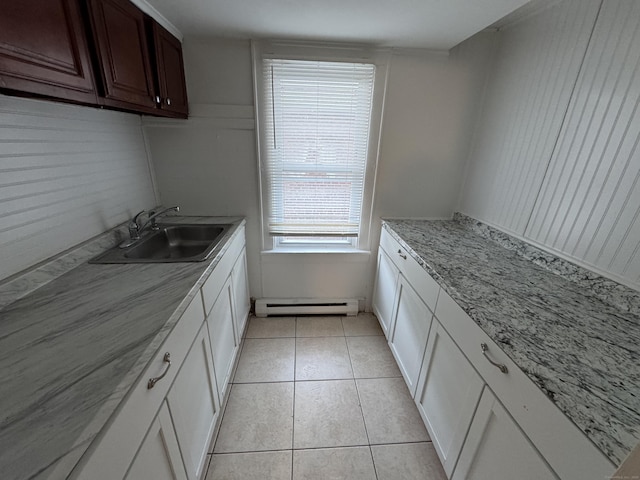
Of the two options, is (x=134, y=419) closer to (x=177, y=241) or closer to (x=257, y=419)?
(x=257, y=419)

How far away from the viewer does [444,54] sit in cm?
183

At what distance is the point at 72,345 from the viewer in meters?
0.76

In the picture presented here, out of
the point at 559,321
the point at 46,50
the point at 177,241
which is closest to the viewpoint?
the point at 46,50

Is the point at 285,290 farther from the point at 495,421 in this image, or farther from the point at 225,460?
the point at 495,421

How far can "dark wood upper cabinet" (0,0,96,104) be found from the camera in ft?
2.33

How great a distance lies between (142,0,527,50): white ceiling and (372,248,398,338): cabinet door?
1.46 m

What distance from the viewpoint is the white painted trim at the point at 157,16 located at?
127 centimetres

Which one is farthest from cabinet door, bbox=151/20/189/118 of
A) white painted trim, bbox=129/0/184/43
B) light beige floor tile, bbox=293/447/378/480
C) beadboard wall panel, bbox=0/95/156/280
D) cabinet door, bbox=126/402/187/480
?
light beige floor tile, bbox=293/447/378/480

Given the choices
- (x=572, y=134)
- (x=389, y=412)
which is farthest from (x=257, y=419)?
(x=572, y=134)

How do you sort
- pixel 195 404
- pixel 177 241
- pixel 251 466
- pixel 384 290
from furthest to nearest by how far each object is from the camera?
pixel 384 290 < pixel 177 241 < pixel 251 466 < pixel 195 404

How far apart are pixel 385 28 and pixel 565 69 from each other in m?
0.97

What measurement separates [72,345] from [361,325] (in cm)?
196

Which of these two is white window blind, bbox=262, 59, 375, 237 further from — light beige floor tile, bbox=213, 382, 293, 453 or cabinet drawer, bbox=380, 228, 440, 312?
light beige floor tile, bbox=213, 382, 293, 453

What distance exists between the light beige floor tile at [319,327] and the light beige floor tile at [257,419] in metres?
0.52
